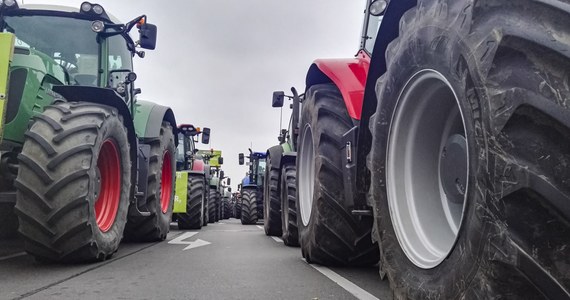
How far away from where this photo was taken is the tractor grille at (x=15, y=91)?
4.21 metres

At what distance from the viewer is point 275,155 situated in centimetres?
850

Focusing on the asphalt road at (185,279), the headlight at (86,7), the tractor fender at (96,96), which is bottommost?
the asphalt road at (185,279)

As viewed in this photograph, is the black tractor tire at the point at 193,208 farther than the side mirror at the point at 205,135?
No

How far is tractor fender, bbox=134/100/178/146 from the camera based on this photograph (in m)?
7.04

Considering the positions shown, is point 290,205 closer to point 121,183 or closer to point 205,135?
point 121,183

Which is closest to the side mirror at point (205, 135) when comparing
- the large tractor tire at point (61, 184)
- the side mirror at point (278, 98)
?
the side mirror at point (278, 98)

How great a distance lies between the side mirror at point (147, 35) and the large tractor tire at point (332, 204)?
2.62 m

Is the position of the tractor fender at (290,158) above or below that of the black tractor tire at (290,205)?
above

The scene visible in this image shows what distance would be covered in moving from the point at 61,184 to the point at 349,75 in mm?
2511

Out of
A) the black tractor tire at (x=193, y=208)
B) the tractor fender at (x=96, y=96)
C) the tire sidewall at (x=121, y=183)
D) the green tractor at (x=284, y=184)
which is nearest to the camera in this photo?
the tire sidewall at (x=121, y=183)

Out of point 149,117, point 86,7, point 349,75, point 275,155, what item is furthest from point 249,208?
point 349,75

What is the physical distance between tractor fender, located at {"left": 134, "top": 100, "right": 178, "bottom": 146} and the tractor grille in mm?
2653

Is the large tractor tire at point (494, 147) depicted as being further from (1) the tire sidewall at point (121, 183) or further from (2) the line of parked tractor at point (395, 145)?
(1) the tire sidewall at point (121, 183)

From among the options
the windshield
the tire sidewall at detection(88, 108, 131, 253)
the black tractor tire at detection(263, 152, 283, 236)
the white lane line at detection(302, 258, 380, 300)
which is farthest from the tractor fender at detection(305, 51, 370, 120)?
the black tractor tire at detection(263, 152, 283, 236)
